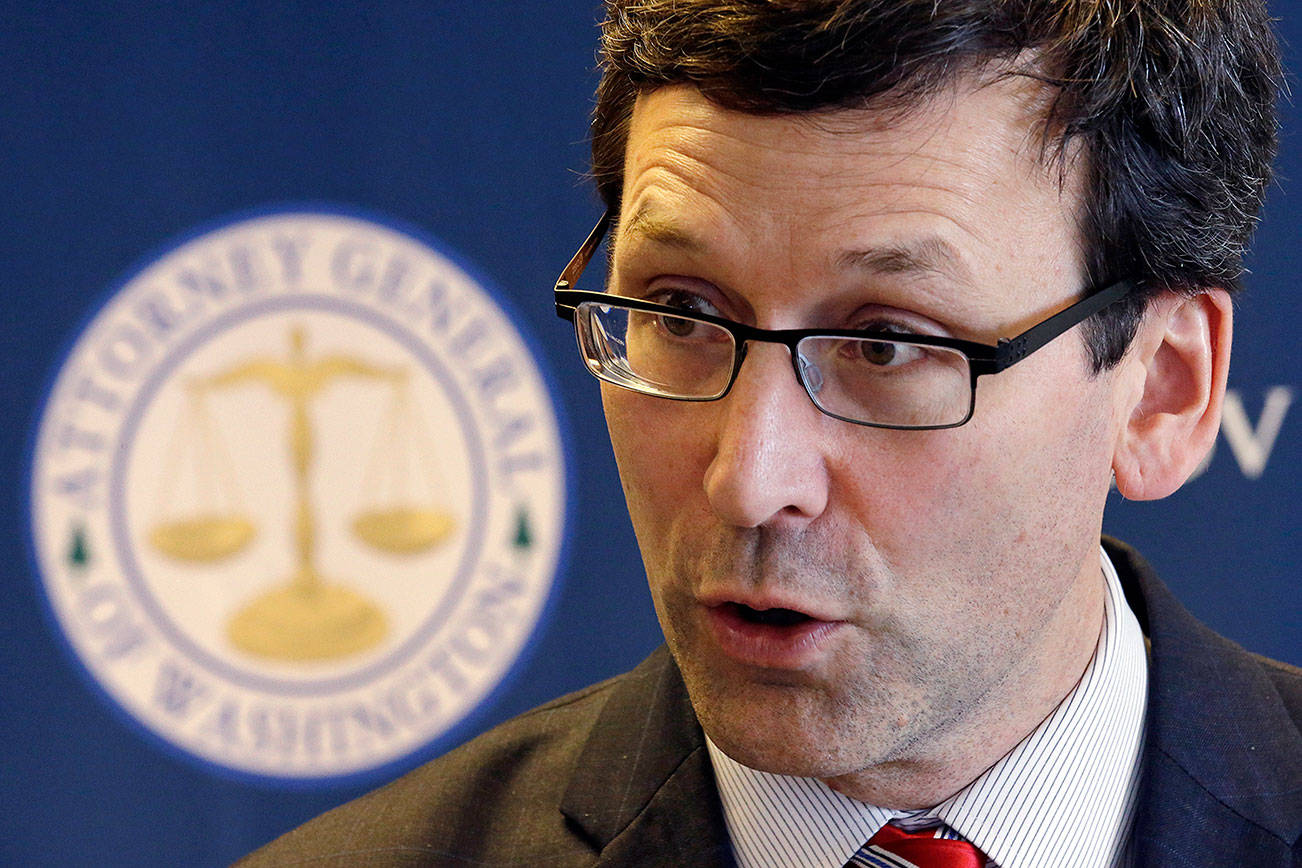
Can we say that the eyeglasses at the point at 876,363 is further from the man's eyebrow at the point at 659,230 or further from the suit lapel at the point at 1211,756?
the suit lapel at the point at 1211,756

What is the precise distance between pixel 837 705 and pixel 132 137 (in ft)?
5.14

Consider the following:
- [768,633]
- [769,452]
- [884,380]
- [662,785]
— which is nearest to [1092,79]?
[884,380]

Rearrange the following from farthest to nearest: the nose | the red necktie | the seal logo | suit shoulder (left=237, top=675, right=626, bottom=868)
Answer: the seal logo
suit shoulder (left=237, top=675, right=626, bottom=868)
the red necktie
the nose

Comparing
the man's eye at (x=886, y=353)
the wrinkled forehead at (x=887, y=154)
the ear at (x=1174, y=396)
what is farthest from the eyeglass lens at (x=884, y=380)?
the ear at (x=1174, y=396)

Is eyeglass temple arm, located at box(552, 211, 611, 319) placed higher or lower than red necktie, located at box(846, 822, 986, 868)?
higher

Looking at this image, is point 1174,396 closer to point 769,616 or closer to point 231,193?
point 769,616

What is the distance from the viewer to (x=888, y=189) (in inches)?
37.0

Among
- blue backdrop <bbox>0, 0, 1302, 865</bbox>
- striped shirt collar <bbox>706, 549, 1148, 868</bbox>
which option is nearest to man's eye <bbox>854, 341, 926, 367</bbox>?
striped shirt collar <bbox>706, 549, 1148, 868</bbox>

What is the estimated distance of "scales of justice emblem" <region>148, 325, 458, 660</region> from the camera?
2004 millimetres

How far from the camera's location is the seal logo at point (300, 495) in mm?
1983

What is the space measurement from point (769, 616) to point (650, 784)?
0.95 feet

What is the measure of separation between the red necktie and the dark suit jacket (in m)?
0.13

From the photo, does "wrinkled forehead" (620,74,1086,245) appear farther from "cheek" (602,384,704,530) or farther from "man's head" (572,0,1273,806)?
"cheek" (602,384,704,530)

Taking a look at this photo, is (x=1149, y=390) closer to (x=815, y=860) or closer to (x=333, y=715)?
(x=815, y=860)
